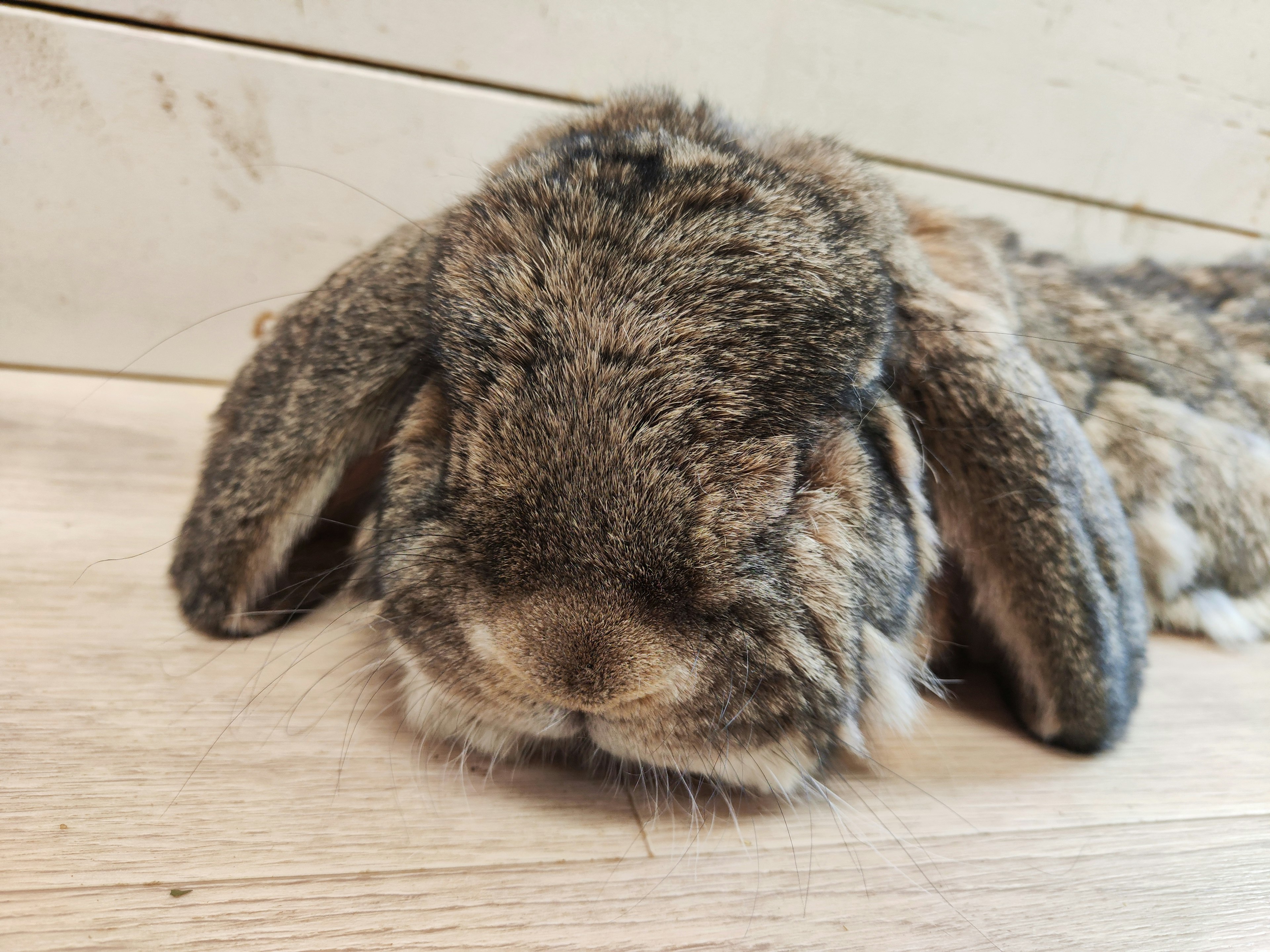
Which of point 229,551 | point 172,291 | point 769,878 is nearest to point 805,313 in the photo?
point 769,878

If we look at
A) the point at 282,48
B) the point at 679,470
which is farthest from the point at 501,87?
the point at 679,470

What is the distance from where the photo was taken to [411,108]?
222 centimetres

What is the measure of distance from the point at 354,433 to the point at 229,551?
256mm

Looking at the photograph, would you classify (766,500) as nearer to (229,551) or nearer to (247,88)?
(229,551)

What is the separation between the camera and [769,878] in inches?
34.8

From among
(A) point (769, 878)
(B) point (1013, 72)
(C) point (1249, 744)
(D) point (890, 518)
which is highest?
(B) point (1013, 72)

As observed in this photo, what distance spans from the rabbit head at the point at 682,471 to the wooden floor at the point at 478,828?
78 mm

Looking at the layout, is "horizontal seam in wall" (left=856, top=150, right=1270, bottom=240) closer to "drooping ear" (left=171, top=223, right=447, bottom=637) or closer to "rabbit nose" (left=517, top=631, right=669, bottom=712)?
"drooping ear" (left=171, top=223, right=447, bottom=637)

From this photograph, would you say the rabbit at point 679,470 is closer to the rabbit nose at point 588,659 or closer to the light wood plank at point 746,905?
the rabbit nose at point 588,659

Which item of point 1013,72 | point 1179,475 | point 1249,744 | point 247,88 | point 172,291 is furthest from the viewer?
point 1013,72

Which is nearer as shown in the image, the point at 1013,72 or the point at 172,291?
the point at 172,291

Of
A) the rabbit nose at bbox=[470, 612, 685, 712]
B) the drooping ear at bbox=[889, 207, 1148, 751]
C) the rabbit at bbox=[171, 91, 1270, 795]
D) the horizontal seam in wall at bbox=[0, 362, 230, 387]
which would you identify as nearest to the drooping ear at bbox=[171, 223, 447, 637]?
the rabbit at bbox=[171, 91, 1270, 795]

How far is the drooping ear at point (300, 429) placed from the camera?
1140mm

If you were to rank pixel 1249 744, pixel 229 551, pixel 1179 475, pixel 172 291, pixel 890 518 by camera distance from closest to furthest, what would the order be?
pixel 890 518, pixel 229 551, pixel 1249 744, pixel 1179 475, pixel 172 291
